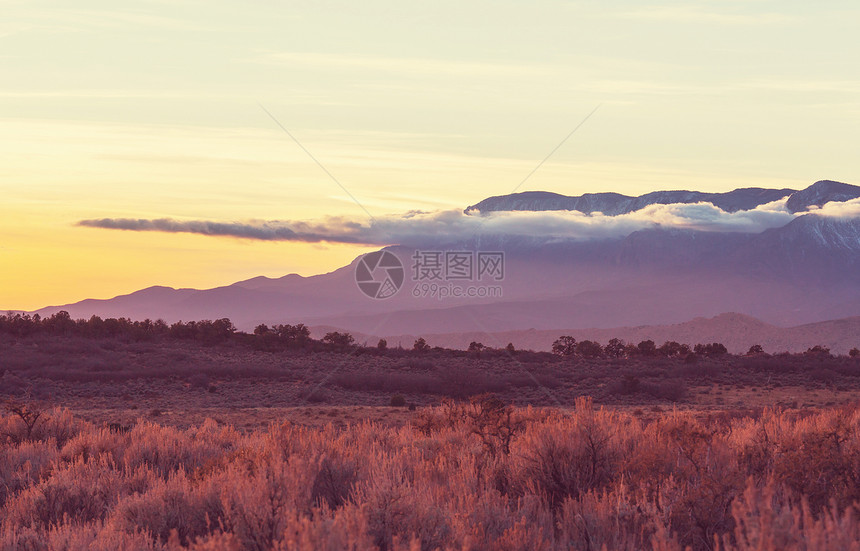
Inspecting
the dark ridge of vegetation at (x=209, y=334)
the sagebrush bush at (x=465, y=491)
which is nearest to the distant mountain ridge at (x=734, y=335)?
the dark ridge of vegetation at (x=209, y=334)

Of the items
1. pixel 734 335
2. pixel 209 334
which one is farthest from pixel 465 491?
pixel 734 335

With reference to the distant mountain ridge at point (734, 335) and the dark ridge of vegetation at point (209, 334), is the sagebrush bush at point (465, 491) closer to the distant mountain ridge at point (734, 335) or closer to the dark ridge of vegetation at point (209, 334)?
the dark ridge of vegetation at point (209, 334)

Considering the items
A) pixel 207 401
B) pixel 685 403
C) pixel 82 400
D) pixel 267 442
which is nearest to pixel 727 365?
pixel 685 403

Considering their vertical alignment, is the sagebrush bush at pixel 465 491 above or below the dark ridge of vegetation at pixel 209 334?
above

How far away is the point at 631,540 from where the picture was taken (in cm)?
718

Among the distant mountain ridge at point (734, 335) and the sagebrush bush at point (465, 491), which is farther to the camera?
the distant mountain ridge at point (734, 335)

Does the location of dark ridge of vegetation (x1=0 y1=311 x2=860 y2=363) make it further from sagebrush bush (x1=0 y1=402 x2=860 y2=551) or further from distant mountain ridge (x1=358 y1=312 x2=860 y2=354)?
distant mountain ridge (x1=358 y1=312 x2=860 y2=354)

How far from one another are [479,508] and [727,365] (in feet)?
149

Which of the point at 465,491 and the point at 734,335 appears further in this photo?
Answer: the point at 734,335

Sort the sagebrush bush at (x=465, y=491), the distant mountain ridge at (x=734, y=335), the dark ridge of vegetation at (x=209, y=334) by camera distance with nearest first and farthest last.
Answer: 1. the sagebrush bush at (x=465, y=491)
2. the dark ridge of vegetation at (x=209, y=334)
3. the distant mountain ridge at (x=734, y=335)

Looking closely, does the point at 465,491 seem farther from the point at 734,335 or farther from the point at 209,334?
the point at 734,335

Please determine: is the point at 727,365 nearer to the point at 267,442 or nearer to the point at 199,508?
the point at 267,442

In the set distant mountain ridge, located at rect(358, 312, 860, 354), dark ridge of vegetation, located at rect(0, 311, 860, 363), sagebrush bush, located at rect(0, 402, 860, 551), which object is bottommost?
distant mountain ridge, located at rect(358, 312, 860, 354)

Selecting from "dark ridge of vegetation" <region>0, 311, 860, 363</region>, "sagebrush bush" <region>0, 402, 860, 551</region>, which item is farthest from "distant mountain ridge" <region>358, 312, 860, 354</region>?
"sagebrush bush" <region>0, 402, 860, 551</region>
